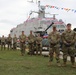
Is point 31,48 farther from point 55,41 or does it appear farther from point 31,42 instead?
point 55,41

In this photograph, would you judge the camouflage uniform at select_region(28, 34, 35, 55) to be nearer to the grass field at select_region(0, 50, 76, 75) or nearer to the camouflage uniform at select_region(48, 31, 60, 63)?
the grass field at select_region(0, 50, 76, 75)

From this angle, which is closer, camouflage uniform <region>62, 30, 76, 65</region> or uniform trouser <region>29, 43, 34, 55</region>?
camouflage uniform <region>62, 30, 76, 65</region>

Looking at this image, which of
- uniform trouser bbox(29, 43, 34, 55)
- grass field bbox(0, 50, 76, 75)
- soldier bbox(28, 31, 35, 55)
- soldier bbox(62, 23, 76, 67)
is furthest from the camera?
uniform trouser bbox(29, 43, 34, 55)

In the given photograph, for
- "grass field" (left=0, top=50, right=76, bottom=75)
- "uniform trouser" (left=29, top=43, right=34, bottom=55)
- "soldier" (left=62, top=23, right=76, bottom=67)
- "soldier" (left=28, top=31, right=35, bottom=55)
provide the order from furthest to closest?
"uniform trouser" (left=29, top=43, right=34, bottom=55) → "soldier" (left=28, top=31, right=35, bottom=55) → "soldier" (left=62, top=23, right=76, bottom=67) → "grass field" (left=0, top=50, right=76, bottom=75)

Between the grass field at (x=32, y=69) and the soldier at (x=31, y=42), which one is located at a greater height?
the soldier at (x=31, y=42)

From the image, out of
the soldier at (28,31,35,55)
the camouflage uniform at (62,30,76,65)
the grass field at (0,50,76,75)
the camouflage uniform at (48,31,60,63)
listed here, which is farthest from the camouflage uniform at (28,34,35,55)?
the camouflage uniform at (62,30,76,65)

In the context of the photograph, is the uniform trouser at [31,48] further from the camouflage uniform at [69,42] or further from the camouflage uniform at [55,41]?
the camouflage uniform at [69,42]

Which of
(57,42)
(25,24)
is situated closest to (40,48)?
(57,42)

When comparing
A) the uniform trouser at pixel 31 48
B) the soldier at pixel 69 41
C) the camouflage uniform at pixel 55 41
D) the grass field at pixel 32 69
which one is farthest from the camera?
the uniform trouser at pixel 31 48

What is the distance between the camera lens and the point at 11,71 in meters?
11.9

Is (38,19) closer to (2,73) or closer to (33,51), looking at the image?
(33,51)

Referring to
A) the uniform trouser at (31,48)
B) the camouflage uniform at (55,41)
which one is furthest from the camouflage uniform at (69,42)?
the uniform trouser at (31,48)

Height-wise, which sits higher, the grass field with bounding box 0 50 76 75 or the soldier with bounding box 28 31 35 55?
the soldier with bounding box 28 31 35 55

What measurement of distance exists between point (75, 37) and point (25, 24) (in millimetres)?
40378
